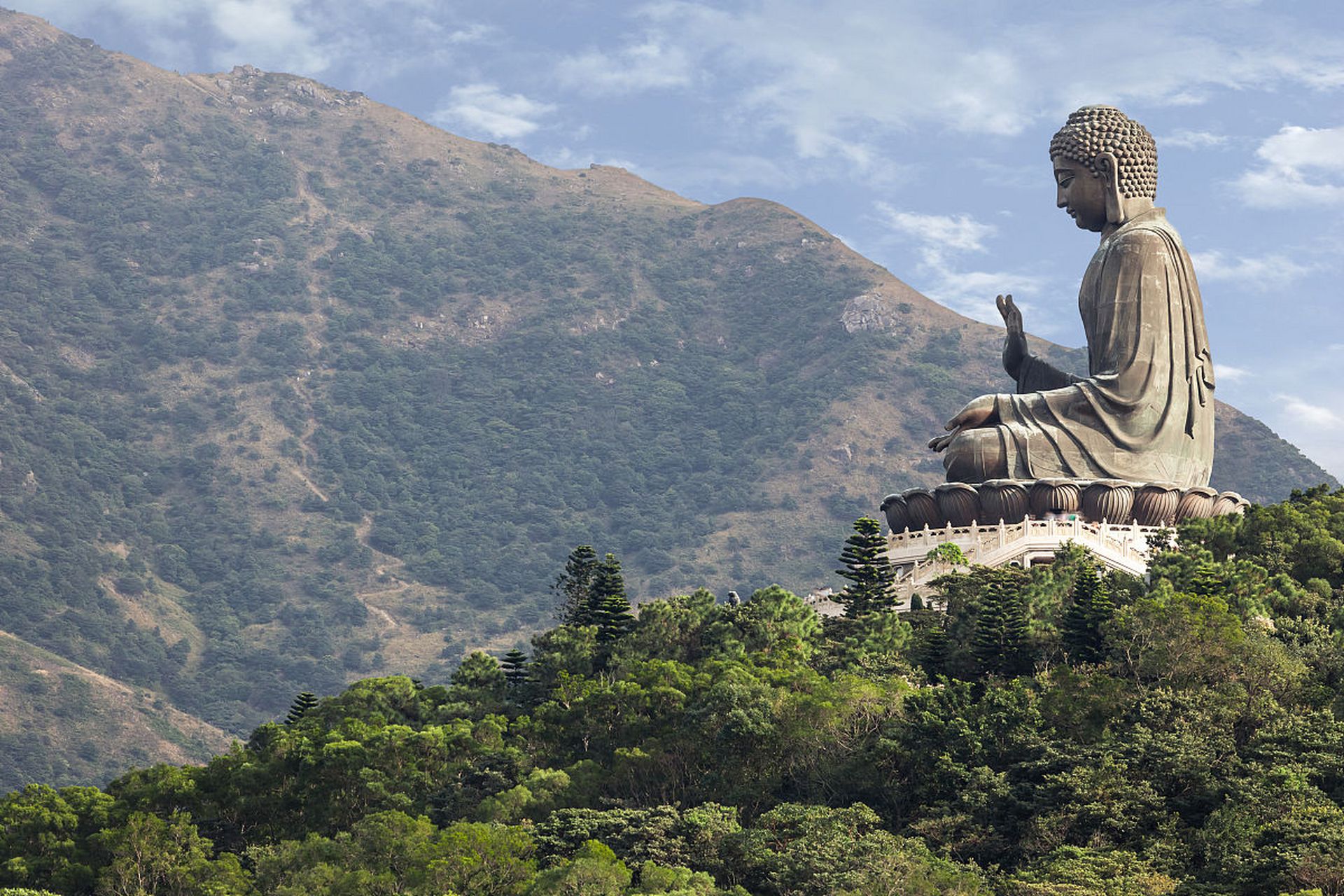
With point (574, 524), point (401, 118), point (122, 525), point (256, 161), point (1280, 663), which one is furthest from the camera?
point (401, 118)

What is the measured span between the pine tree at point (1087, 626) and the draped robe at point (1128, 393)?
8.12m

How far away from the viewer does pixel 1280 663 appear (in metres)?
27.7

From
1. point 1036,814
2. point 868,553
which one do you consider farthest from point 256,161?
point 1036,814

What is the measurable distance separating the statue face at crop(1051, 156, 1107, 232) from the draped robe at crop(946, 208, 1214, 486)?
1.93 feet

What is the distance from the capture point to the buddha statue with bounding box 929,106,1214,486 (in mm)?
38938

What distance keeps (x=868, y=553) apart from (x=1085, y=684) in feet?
21.8

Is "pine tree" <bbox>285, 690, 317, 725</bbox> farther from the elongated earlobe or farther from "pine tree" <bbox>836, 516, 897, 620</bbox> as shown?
the elongated earlobe

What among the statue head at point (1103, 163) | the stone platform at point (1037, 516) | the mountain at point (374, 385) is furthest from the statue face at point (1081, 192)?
the mountain at point (374, 385)

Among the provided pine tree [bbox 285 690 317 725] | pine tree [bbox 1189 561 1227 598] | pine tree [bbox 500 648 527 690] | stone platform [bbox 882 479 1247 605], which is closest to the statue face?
stone platform [bbox 882 479 1247 605]

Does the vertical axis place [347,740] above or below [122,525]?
below

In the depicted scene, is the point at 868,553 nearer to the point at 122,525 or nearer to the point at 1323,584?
the point at 1323,584

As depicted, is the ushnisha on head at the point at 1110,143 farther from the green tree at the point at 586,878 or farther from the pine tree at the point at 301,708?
the green tree at the point at 586,878

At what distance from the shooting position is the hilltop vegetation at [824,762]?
24906mm

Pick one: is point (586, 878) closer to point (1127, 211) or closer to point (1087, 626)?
point (1087, 626)
